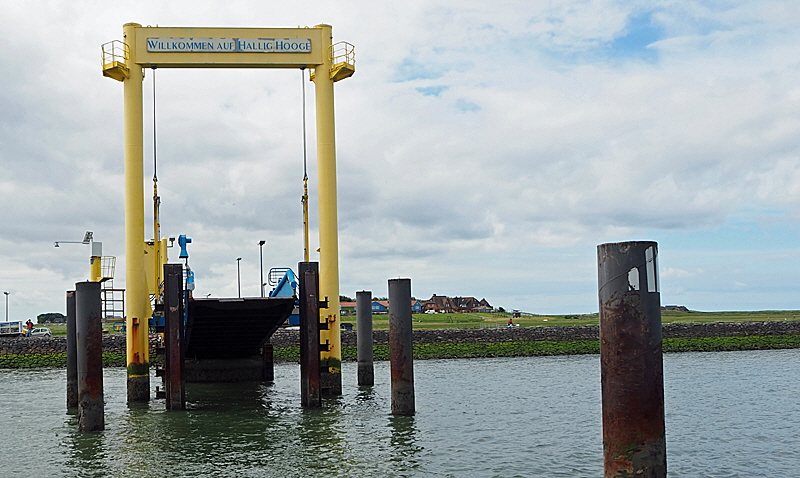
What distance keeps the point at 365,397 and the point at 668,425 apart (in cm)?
921

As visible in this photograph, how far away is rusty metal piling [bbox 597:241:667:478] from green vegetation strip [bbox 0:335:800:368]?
3376cm

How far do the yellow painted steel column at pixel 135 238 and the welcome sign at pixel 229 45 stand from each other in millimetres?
Answer: 886

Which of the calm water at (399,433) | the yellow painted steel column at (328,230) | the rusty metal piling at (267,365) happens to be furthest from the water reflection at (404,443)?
the rusty metal piling at (267,365)

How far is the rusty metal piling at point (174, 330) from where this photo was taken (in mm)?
21219

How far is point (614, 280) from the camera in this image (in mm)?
7938

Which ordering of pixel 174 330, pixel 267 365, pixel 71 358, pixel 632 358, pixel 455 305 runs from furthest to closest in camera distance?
1. pixel 455 305
2. pixel 267 365
3. pixel 71 358
4. pixel 174 330
5. pixel 632 358

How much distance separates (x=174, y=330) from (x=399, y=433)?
6.95m

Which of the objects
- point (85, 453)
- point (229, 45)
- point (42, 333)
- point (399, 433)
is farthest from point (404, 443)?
point (42, 333)

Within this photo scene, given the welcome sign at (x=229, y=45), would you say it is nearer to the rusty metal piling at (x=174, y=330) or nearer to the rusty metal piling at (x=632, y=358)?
the rusty metal piling at (x=174, y=330)

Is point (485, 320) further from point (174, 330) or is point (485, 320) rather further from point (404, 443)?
point (404, 443)

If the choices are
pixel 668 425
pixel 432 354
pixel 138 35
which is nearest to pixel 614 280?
pixel 668 425

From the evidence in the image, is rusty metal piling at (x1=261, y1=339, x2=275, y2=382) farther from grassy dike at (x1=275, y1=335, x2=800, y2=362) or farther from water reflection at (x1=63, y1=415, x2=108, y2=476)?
water reflection at (x1=63, y1=415, x2=108, y2=476)

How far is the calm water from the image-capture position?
1485 centimetres

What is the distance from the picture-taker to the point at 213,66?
2461 cm
